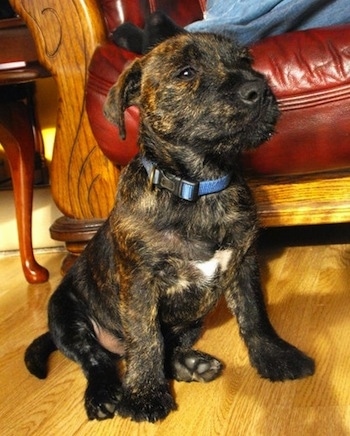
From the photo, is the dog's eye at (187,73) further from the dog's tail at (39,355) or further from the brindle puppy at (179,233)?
the dog's tail at (39,355)

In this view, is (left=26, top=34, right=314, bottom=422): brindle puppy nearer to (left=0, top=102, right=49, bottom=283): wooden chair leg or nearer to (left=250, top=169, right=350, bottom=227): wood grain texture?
(left=250, top=169, right=350, bottom=227): wood grain texture

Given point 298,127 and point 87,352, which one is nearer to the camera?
point 87,352

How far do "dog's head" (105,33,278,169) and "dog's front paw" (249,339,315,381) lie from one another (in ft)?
1.40

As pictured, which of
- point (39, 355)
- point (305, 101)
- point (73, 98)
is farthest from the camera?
point (73, 98)

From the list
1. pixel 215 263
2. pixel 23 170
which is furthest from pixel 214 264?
pixel 23 170

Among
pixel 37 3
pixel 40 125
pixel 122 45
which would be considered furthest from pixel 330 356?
pixel 40 125

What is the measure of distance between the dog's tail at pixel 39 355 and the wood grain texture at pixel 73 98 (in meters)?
0.62

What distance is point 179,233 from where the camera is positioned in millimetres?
1364

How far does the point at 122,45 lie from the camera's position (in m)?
1.96

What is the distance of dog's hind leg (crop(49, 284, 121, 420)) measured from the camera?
1320 millimetres

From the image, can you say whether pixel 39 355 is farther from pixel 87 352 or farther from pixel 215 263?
pixel 215 263

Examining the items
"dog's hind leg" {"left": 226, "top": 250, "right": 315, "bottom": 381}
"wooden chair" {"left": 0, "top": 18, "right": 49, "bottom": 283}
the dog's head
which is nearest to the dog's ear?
the dog's head

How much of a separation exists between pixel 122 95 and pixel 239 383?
2.18 feet

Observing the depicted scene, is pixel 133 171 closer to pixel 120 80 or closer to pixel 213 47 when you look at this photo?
pixel 120 80
